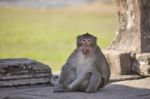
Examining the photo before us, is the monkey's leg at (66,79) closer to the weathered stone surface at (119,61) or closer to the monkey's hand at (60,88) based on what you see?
the monkey's hand at (60,88)

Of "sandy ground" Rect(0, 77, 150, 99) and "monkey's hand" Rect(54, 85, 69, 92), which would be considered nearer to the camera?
"sandy ground" Rect(0, 77, 150, 99)

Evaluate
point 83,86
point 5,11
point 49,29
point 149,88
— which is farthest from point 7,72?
point 5,11

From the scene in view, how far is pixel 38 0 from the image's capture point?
243 feet

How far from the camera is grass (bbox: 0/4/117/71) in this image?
2922cm

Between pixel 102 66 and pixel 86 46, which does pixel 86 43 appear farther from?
pixel 102 66

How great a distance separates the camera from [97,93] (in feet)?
41.7

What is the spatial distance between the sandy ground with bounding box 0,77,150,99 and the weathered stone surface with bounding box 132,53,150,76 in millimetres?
479

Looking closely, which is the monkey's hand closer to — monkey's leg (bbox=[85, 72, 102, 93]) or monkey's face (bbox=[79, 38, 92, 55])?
monkey's leg (bbox=[85, 72, 102, 93])

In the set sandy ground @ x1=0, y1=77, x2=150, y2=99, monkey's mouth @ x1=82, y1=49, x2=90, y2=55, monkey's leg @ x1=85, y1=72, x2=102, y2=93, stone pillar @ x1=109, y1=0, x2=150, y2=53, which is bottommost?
sandy ground @ x1=0, y1=77, x2=150, y2=99

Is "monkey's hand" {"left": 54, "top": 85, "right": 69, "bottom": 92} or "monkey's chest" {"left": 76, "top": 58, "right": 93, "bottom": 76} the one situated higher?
"monkey's chest" {"left": 76, "top": 58, "right": 93, "bottom": 76}

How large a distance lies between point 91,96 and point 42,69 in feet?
5.72

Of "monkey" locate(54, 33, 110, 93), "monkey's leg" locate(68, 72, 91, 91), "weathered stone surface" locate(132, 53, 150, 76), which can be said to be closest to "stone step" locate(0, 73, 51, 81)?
"monkey" locate(54, 33, 110, 93)

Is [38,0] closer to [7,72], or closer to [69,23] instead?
[69,23]

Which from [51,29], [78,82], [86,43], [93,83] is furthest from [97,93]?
[51,29]
